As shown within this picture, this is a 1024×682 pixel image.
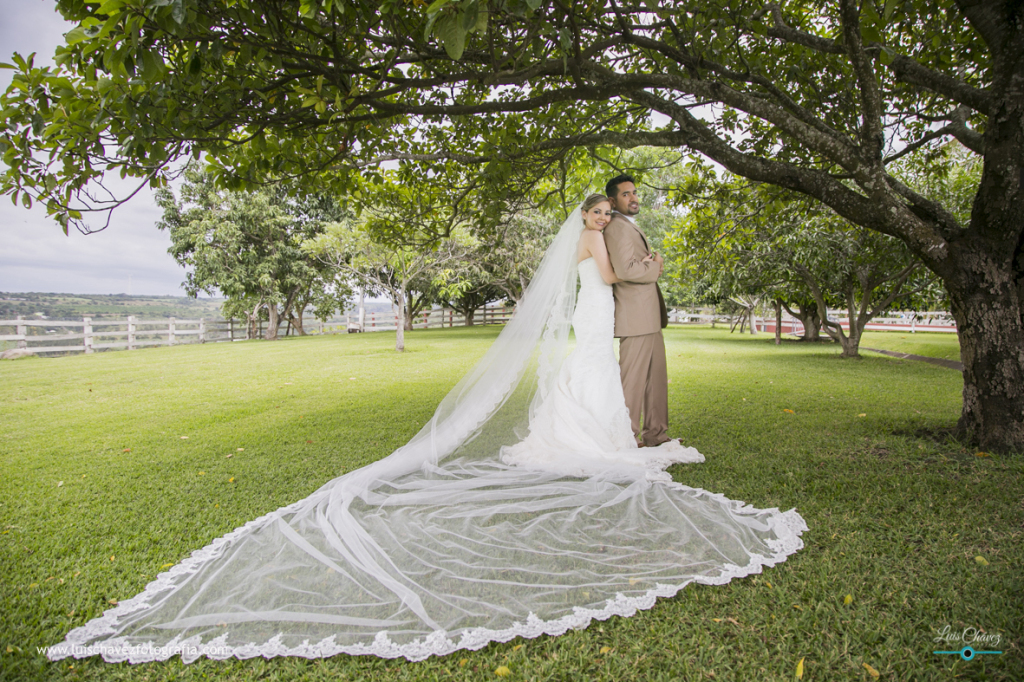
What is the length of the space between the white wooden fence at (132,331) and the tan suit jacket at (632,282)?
14.0m

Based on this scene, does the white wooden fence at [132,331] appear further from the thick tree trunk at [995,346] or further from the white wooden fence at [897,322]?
the white wooden fence at [897,322]

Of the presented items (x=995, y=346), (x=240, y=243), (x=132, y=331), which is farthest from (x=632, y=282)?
(x=240, y=243)

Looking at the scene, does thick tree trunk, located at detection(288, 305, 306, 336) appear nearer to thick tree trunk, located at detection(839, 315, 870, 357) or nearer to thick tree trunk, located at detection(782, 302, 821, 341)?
thick tree trunk, located at detection(782, 302, 821, 341)

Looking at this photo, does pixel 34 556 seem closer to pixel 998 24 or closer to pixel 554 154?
pixel 554 154

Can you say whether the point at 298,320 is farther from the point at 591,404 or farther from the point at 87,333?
the point at 591,404

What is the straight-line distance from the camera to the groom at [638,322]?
447 centimetres

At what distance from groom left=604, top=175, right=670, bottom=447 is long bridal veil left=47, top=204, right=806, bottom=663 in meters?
0.97

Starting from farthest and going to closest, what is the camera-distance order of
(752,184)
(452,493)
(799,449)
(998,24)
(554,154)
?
(752,184) → (554,154) → (799,449) → (998,24) → (452,493)

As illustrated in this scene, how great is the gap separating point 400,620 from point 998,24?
569cm

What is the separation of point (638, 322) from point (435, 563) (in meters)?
2.86

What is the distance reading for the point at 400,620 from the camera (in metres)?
2.13

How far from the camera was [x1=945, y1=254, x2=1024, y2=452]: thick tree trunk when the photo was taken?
392 cm

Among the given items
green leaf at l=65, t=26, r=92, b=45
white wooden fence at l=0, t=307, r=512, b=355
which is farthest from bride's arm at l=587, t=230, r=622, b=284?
white wooden fence at l=0, t=307, r=512, b=355

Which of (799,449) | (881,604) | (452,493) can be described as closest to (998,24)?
(799,449)
